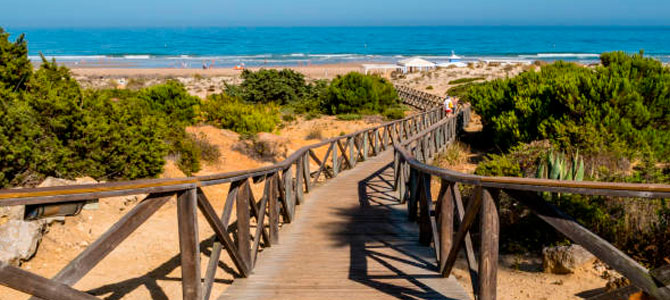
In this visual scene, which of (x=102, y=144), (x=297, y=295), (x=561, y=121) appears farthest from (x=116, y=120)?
(x=561, y=121)

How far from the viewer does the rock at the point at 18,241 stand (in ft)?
17.2

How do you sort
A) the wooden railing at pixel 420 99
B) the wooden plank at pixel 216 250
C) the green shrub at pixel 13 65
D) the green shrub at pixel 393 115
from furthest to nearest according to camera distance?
the wooden railing at pixel 420 99
the green shrub at pixel 393 115
the green shrub at pixel 13 65
the wooden plank at pixel 216 250

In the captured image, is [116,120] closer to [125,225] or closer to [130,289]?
[130,289]

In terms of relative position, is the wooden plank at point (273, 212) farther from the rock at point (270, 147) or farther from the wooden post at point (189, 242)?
the rock at point (270, 147)

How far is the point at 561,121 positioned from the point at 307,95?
19.7 meters

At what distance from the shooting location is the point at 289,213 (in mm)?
7344

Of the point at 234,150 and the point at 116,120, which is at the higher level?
the point at 116,120

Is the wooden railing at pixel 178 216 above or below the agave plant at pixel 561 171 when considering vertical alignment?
above

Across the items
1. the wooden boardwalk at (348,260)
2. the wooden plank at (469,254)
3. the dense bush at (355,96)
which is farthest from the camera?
the dense bush at (355,96)

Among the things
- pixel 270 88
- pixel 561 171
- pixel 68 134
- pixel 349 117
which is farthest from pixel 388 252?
pixel 270 88

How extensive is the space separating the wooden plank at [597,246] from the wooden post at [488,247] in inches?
7.8

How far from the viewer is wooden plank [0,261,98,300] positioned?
215 centimetres

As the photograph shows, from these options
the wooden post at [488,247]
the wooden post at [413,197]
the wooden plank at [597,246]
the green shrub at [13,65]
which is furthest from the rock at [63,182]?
the wooden plank at [597,246]

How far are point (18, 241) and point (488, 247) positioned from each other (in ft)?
15.6
